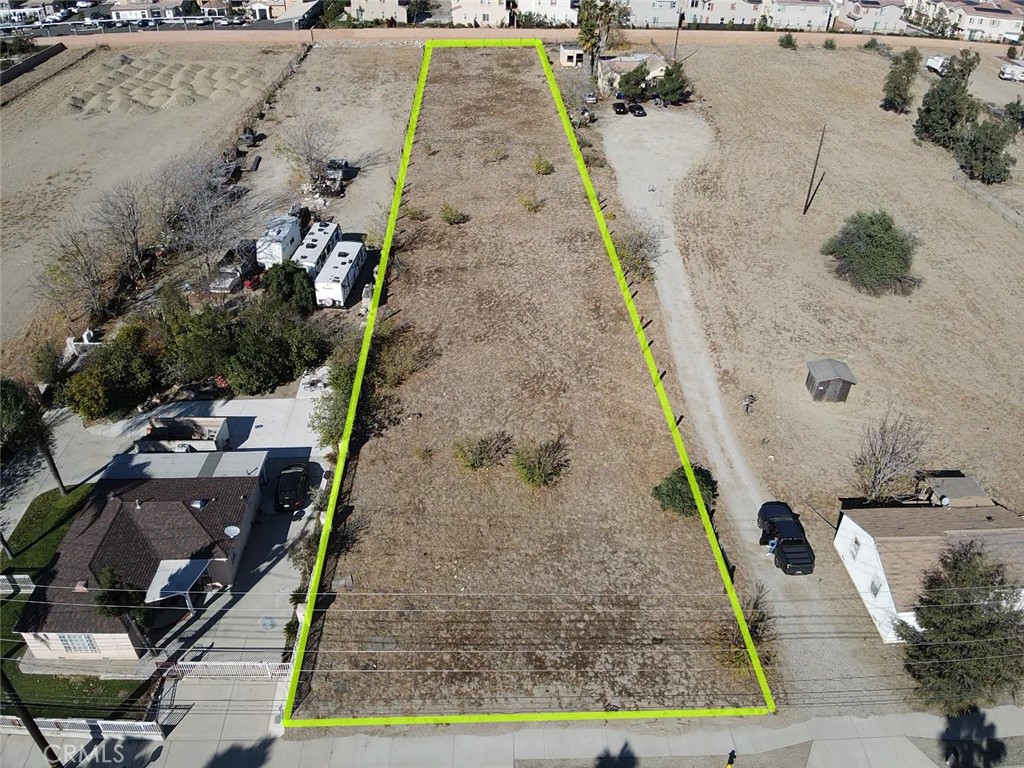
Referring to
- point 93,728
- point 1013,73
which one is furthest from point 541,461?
point 1013,73

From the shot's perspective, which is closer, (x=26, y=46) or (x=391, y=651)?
(x=391, y=651)

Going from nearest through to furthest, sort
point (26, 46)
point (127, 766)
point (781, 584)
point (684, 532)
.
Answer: point (127, 766) < point (781, 584) < point (684, 532) < point (26, 46)

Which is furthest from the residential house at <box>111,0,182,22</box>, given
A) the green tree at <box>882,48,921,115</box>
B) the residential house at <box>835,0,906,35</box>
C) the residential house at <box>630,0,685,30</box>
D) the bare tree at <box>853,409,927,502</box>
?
the bare tree at <box>853,409,927,502</box>

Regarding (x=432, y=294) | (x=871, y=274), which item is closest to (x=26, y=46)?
(x=432, y=294)

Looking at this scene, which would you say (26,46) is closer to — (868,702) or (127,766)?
(127,766)

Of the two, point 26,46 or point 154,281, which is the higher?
point 26,46

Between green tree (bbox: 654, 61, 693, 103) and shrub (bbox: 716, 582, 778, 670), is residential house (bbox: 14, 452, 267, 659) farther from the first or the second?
green tree (bbox: 654, 61, 693, 103)
